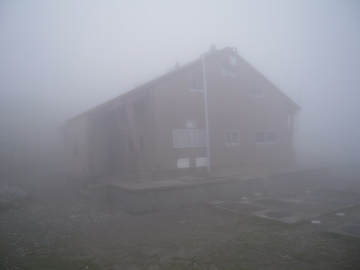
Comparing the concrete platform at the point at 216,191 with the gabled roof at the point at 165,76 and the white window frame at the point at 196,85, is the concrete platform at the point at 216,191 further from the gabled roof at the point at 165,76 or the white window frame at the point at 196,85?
the white window frame at the point at 196,85

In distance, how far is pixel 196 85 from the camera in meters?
16.5

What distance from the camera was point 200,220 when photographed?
32.7 feet

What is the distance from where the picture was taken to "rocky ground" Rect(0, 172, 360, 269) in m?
6.17

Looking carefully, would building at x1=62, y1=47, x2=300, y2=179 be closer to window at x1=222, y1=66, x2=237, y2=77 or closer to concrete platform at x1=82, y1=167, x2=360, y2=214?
window at x1=222, y1=66, x2=237, y2=77

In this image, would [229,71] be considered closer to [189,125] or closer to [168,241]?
[189,125]

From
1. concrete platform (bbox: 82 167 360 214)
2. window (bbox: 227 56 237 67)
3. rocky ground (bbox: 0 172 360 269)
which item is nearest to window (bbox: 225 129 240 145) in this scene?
concrete platform (bbox: 82 167 360 214)

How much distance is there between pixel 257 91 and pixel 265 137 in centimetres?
323

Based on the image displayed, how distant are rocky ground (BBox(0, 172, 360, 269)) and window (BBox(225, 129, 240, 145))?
21.7 ft

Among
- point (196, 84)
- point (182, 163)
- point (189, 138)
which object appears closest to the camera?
point (182, 163)

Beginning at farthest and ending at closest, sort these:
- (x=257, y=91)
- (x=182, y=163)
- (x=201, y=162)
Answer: (x=257, y=91) < (x=201, y=162) < (x=182, y=163)

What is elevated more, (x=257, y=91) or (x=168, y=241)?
(x=257, y=91)

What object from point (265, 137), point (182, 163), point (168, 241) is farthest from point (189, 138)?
point (168, 241)

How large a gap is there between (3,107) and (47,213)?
42813 millimetres

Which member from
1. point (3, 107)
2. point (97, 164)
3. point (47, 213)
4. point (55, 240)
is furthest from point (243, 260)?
point (3, 107)
